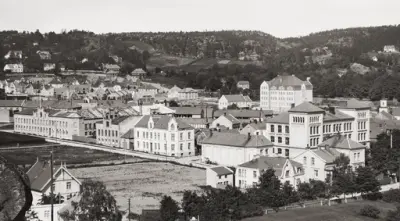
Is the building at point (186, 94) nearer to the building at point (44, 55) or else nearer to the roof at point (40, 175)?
the building at point (44, 55)

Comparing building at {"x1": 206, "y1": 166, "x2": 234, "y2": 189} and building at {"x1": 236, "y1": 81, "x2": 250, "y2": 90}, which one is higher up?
building at {"x1": 236, "y1": 81, "x2": 250, "y2": 90}

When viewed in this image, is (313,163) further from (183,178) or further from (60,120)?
(60,120)

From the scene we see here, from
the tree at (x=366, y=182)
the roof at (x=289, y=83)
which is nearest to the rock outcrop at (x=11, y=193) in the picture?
the tree at (x=366, y=182)

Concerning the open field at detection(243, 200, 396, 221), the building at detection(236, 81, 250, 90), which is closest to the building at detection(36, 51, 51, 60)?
the building at detection(236, 81, 250, 90)

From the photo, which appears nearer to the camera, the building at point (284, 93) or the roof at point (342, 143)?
the roof at point (342, 143)

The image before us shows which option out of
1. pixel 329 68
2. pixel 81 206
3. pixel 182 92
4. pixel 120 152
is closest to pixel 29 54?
pixel 182 92

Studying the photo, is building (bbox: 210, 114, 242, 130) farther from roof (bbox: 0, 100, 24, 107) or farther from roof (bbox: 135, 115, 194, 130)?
roof (bbox: 0, 100, 24, 107)
